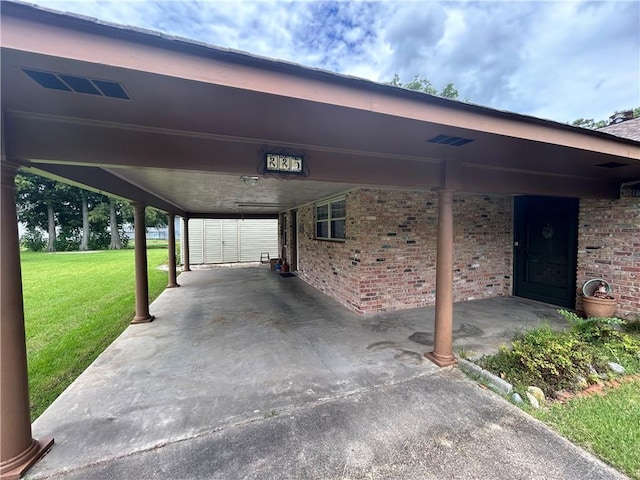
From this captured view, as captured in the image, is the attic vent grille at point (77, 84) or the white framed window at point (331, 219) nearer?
the attic vent grille at point (77, 84)

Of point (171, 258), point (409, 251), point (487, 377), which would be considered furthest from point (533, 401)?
point (171, 258)

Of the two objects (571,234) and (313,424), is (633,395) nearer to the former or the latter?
(313,424)

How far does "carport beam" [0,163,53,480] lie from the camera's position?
1839mm

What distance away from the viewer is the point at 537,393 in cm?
265

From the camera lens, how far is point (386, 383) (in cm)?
295

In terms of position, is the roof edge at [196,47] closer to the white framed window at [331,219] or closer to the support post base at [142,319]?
the white framed window at [331,219]

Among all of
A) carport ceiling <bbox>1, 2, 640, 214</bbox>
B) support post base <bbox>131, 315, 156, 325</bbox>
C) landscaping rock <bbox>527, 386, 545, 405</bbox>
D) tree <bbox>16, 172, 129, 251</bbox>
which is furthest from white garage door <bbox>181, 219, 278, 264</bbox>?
tree <bbox>16, 172, 129, 251</bbox>

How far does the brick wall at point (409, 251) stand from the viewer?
5215 millimetres

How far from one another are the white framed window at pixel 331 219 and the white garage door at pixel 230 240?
26.4 ft

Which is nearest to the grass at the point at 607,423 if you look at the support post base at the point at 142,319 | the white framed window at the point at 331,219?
the white framed window at the point at 331,219

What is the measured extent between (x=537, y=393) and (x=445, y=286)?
4.25ft

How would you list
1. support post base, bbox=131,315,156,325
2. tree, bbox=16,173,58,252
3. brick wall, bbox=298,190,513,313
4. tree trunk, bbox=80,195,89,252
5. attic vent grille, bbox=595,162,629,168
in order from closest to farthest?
1. attic vent grille, bbox=595,162,629,168
2. support post base, bbox=131,315,156,325
3. brick wall, bbox=298,190,513,313
4. tree, bbox=16,173,58,252
5. tree trunk, bbox=80,195,89,252

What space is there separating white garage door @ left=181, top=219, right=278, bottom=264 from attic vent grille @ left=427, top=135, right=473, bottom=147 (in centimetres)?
1290

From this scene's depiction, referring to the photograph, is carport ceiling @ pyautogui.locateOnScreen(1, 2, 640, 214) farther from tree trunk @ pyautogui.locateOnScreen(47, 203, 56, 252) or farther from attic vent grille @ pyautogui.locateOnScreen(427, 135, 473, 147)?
tree trunk @ pyautogui.locateOnScreen(47, 203, 56, 252)
